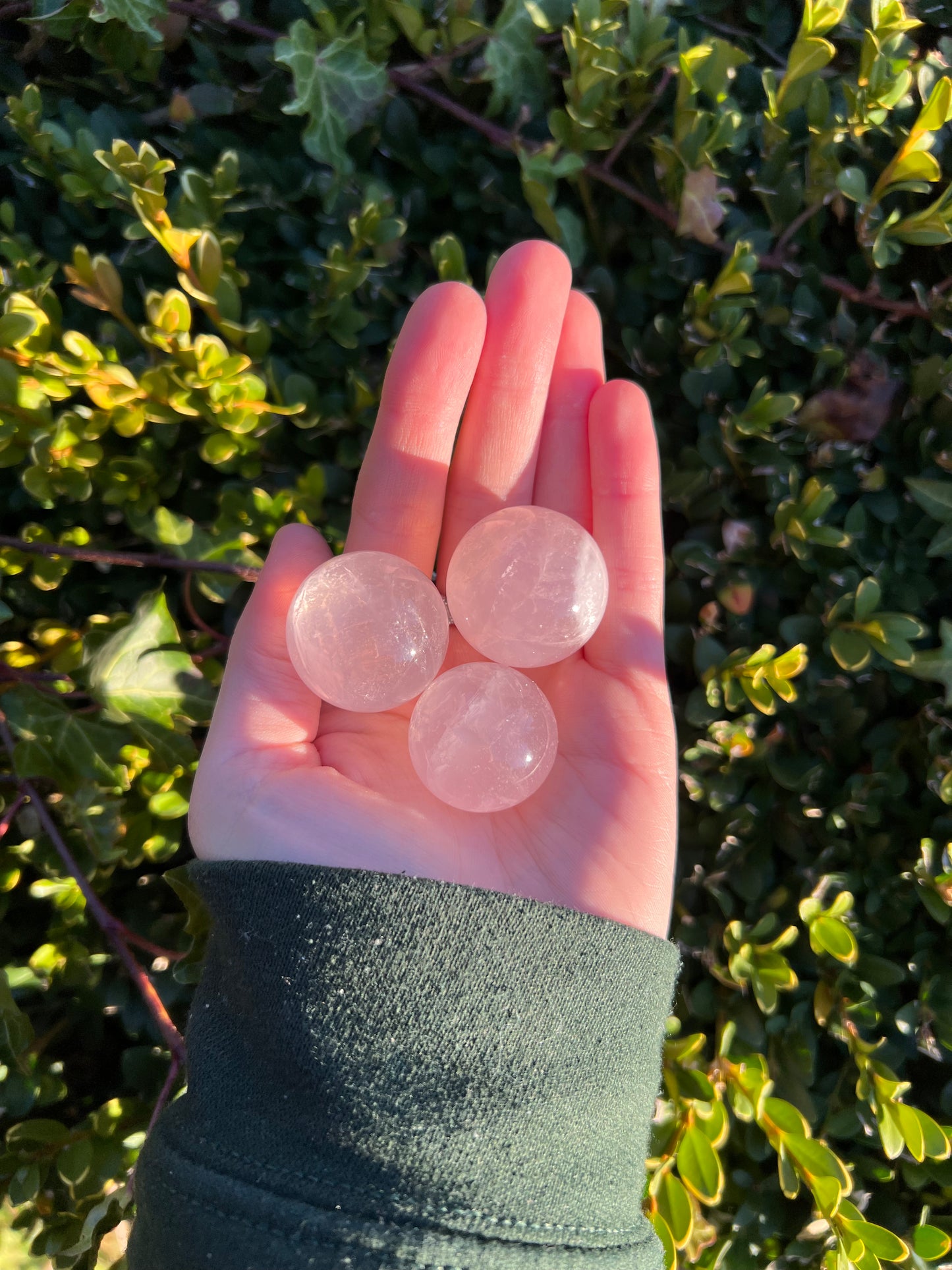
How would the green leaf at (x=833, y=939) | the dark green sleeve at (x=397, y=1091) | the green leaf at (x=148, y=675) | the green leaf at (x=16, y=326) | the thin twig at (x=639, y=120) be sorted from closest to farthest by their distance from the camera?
the dark green sleeve at (x=397, y=1091) < the green leaf at (x=16, y=326) < the green leaf at (x=148, y=675) < the green leaf at (x=833, y=939) < the thin twig at (x=639, y=120)

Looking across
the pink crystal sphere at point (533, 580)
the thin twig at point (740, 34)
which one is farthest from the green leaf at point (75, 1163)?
the thin twig at point (740, 34)

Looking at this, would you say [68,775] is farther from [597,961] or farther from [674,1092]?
[674,1092]

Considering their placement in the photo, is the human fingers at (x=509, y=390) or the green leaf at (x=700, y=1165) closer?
the green leaf at (x=700, y=1165)

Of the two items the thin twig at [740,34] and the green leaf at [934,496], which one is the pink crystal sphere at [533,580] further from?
the thin twig at [740,34]

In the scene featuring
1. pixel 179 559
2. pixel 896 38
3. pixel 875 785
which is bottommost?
pixel 875 785

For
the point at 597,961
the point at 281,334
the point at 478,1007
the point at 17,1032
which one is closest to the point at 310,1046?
the point at 478,1007

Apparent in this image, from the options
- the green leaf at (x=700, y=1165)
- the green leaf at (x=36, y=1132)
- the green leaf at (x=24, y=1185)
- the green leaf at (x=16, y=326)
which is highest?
the green leaf at (x=16, y=326)

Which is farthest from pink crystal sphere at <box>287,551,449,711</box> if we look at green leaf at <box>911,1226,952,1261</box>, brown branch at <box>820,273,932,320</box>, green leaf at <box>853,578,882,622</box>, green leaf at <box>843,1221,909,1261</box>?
green leaf at <box>911,1226,952,1261</box>
